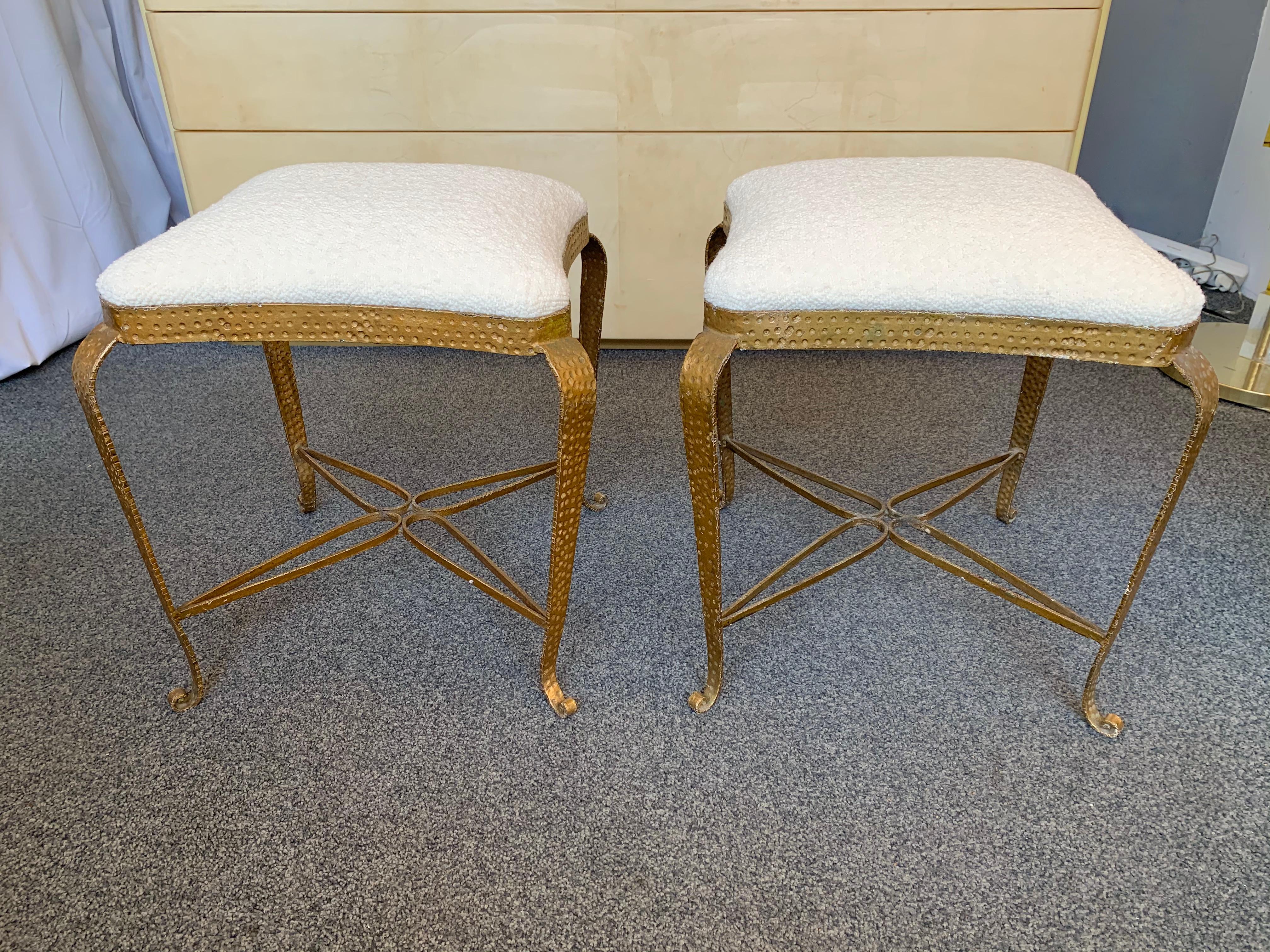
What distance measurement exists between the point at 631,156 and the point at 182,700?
48.7 inches

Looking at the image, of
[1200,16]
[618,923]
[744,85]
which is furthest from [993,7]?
[618,923]

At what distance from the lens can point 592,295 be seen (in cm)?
123

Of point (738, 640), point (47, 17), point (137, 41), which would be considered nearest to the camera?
point (738, 640)

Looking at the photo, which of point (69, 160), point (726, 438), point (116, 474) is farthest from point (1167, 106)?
point (69, 160)

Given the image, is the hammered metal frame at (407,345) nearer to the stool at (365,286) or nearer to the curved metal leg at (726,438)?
the stool at (365,286)

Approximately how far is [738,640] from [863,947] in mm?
421

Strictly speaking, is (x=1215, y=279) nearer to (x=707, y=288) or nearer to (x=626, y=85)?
(x=626, y=85)

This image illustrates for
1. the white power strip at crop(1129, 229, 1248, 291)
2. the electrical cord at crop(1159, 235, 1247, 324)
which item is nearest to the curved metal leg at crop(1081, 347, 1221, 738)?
the electrical cord at crop(1159, 235, 1247, 324)

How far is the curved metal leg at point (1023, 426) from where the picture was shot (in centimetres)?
120


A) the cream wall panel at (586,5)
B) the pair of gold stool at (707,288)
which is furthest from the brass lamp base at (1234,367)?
the pair of gold stool at (707,288)

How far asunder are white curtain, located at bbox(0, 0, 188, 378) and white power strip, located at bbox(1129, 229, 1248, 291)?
2.42 metres

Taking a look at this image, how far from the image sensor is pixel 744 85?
1646mm

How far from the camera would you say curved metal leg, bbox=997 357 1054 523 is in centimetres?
120

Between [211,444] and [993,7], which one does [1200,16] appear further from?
[211,444]
